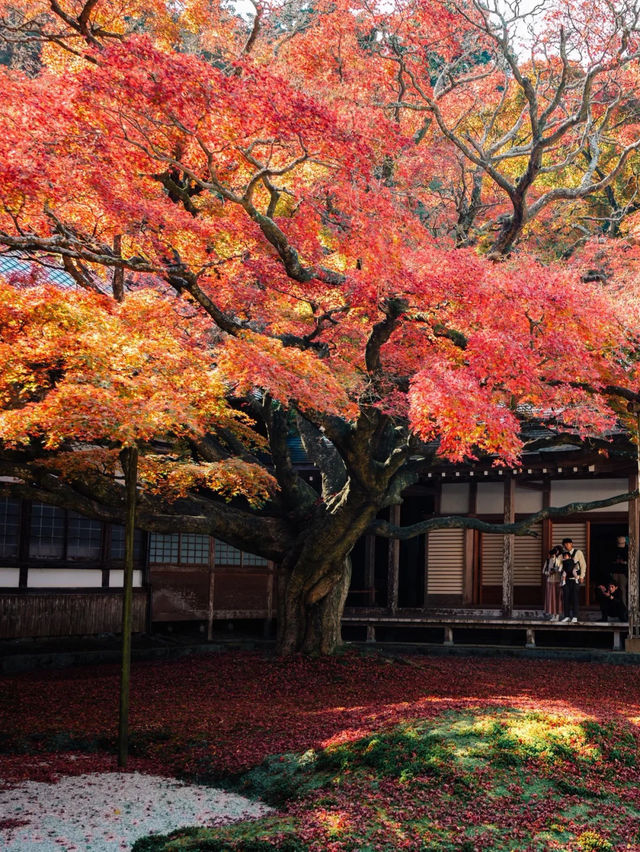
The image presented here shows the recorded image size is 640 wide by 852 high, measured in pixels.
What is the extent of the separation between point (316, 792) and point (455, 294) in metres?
5.96

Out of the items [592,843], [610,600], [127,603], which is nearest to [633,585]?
[610,600]

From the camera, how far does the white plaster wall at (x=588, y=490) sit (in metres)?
17.0

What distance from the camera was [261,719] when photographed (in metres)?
9.72

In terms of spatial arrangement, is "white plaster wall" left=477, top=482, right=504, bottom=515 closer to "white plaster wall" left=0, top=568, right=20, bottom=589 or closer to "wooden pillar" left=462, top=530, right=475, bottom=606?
"wooden pillar" left=462, top=530, right=475, bottom=606

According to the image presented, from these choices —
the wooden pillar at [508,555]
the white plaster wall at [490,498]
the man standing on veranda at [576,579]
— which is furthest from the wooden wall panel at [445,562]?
the man standing on veranda at [576,579]

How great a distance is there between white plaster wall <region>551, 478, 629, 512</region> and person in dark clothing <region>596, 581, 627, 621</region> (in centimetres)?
152

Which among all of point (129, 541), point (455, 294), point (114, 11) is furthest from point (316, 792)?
point (114, 11)

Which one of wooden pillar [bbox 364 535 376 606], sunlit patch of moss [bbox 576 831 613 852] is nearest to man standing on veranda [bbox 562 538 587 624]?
wooden pillar [bbox 364 535 376 606]

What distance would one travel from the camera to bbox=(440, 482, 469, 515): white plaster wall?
18.6 meters

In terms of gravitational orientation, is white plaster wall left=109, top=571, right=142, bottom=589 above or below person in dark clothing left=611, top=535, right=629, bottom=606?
below

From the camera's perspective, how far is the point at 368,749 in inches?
294

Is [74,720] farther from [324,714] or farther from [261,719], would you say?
[324,714]

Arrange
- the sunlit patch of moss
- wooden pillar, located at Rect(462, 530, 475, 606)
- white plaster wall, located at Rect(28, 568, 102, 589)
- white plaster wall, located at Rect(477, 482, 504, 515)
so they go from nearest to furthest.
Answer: the sunlit patch of moss, white plaster wall, located at Rect(28, 568, 102, 589), white plaster wall, located at Rect(477, 482, 504, 515), wooden pillar, located at Rect(462, 530, 475, 606)

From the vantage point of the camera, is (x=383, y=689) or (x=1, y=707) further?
(x=383, y=689)
